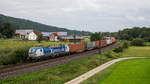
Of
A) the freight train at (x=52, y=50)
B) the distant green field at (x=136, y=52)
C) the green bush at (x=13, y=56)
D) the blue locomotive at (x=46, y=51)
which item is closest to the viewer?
the green bush at (x=13, y=56)

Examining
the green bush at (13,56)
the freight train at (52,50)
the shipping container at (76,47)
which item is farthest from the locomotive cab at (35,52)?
the shipping container at (76,47)

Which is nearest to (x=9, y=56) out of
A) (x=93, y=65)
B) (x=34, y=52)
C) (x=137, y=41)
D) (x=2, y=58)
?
(x=2, y=58)

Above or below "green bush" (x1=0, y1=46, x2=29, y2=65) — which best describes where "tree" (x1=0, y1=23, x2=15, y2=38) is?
above

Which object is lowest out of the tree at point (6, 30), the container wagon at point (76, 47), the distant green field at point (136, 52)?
the distant green field at point (136, 52)

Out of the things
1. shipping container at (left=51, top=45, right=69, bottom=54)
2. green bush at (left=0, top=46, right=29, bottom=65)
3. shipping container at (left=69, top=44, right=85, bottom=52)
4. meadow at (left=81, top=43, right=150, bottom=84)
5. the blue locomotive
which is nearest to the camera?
meadow at (left=81, top=43, right=150, bottom=84)

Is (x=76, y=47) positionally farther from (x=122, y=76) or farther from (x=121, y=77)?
(x=121, y=77)

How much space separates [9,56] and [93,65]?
55.9 feet

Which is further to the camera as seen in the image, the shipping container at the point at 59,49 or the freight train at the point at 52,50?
the shipping container at the point at 59,49

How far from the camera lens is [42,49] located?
Answer: 33.5 m

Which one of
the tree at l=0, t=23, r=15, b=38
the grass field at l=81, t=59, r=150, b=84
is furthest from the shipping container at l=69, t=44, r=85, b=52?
the tree at l=0, t=23, r=15, b=38

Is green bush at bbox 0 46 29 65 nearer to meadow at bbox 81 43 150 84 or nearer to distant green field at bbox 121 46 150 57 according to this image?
meadow at bbox 81 43 150 84

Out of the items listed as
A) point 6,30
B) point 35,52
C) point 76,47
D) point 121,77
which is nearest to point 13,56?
point 35,52

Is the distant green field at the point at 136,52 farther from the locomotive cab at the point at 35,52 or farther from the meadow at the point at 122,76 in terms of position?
the locomotive cab at the point at 35,52

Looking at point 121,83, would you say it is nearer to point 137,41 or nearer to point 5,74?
point 5,74
